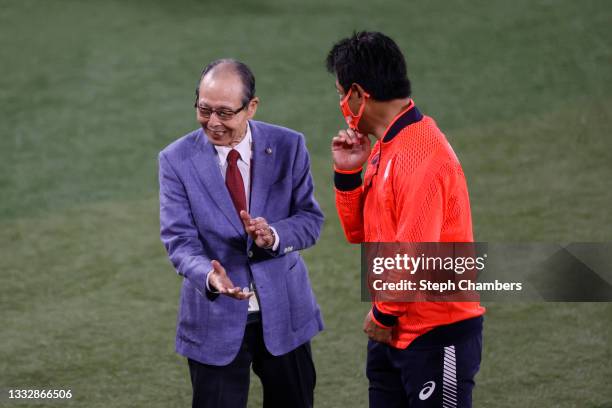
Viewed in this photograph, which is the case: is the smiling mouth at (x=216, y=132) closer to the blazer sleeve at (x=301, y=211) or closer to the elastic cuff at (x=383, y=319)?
the blazer sleeve at (x=301, y=211)

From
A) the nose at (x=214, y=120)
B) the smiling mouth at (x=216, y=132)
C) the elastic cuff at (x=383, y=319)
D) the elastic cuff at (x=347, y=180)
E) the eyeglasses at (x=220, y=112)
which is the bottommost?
the elastic cuff at (x=383, y=319)

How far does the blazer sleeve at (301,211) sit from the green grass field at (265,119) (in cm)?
148

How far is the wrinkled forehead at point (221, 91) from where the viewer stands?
3162 millimetres

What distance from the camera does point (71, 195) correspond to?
275 inches

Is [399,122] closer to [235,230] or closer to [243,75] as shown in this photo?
[243,75]

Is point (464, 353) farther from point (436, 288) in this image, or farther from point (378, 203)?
point (378, 203)

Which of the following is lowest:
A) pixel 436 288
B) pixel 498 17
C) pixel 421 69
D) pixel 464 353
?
pixel 464 353

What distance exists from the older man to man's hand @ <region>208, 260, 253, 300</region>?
0.28 feet

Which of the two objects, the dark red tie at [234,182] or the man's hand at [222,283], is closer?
the man's hand at [222,283]

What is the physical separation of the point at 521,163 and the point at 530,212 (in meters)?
0.84

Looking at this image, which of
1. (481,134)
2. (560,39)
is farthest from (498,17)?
(481,134)

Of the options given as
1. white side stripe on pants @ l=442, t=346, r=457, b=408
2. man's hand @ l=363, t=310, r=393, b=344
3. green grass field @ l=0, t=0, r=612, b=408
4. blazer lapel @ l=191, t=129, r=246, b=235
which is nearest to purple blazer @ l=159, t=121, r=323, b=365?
blazer lapel @ l=191, t=129, r=246, b=235

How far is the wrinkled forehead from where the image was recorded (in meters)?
3.16

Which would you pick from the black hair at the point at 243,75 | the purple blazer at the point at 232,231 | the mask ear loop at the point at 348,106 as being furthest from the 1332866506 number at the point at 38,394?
the mask ear loop at the point at 348,106
